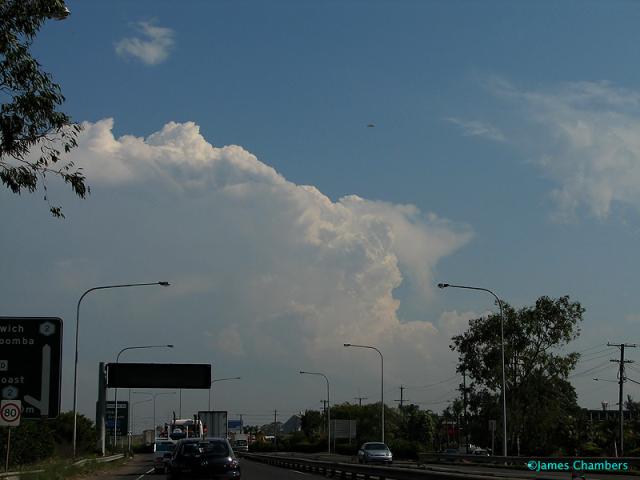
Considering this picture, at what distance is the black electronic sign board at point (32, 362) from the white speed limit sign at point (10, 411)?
17cm

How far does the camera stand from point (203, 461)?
951 inches

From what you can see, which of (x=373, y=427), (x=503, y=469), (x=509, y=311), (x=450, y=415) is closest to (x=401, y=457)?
(x=509, y=311)

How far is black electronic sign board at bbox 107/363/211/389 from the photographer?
68.1m

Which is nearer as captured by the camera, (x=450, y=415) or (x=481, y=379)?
(x=481, y=379)

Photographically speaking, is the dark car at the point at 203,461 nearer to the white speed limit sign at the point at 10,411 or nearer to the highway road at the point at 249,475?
the white speed limit sign at the point at 10,411

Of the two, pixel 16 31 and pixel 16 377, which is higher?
pixel 16 31

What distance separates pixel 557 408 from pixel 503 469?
36284mm

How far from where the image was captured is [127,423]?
114438 millimetres

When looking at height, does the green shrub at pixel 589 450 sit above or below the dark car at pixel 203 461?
below

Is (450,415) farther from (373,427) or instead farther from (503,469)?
(503,469)

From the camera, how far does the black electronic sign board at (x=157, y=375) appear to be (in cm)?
6806

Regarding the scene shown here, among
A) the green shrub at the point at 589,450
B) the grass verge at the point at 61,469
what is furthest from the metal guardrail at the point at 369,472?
the green shrub at the point at 589,450

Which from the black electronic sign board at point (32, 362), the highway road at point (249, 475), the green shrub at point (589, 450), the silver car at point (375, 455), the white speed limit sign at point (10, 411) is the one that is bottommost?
the green shrub at point (589, 450)

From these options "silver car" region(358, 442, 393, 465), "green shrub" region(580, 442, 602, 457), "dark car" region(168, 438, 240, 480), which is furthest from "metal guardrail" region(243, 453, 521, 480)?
"green shrub" region(580, 442, 602, 457)
